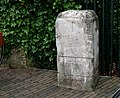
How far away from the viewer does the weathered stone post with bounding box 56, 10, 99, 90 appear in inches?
200

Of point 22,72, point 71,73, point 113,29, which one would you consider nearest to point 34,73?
point 22,72

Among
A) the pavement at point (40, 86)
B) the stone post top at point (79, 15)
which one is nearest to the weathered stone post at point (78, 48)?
the stone post top at point (79, 15)

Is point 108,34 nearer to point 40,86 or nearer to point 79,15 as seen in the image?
point 79,15

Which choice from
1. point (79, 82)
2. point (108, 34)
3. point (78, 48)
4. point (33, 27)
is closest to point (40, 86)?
point (79, 82)

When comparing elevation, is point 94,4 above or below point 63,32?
above

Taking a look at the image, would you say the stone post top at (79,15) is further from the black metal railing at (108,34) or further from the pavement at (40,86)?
the pavement at (40,86)

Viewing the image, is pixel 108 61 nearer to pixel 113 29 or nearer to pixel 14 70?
pixel 113 29

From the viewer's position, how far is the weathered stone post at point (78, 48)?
5.07 meters

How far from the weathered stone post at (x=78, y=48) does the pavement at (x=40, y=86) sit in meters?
0.19

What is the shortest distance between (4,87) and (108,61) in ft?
6.78

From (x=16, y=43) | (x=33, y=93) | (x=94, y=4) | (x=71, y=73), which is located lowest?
(x=33, y=93)

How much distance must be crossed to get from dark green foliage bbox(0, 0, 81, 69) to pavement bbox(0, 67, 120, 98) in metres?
0.37

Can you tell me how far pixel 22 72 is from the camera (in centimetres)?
642

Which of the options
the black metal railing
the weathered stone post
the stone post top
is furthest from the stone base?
the stone post top
